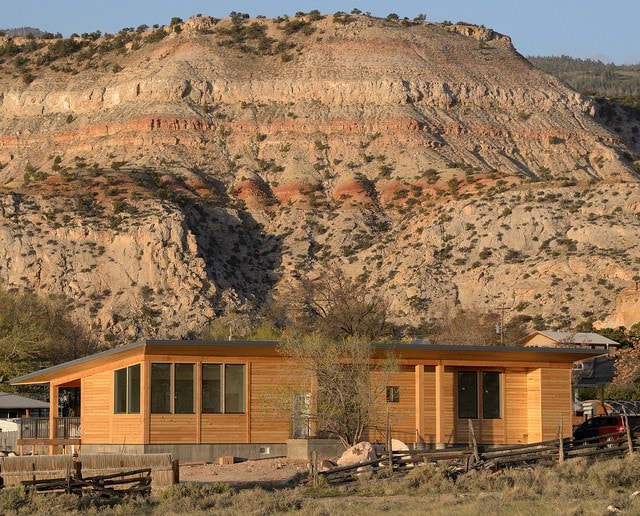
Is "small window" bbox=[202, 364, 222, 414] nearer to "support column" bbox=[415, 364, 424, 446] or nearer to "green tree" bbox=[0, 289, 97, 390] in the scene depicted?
"support column" bbox=[415, 364, 424, 446]

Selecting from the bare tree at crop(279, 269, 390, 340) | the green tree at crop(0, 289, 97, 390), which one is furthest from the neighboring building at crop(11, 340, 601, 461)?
the bare tree at crop(279, 269, 390, 340)

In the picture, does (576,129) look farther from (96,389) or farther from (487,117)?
(96,389)

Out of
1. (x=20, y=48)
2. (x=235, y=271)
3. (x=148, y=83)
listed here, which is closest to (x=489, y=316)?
(x=235, y=271)

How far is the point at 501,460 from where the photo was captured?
37.3 meters

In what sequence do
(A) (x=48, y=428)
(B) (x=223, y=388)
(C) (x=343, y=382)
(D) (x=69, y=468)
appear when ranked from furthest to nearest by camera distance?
(A) (x=48, y=428), (C) (x=343, y=382), (B) (x=223, y=388), (D) (x=69, y=468)

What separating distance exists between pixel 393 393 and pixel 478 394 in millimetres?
2715

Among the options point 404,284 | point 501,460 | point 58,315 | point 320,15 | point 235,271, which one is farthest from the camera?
point 320,15

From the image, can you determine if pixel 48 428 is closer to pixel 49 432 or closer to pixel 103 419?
pixel 49 432

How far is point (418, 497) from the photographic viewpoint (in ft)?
109

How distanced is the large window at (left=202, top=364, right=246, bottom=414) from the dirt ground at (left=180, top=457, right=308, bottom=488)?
1.71 meters

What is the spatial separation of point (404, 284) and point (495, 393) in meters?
45.4

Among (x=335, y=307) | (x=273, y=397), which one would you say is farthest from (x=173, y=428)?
(x=335, y=307)

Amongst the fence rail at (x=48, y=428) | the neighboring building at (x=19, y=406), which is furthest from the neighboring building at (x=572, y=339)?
the fence rail at (x=48, y=428)

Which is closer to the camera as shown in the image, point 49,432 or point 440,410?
point 440,410
